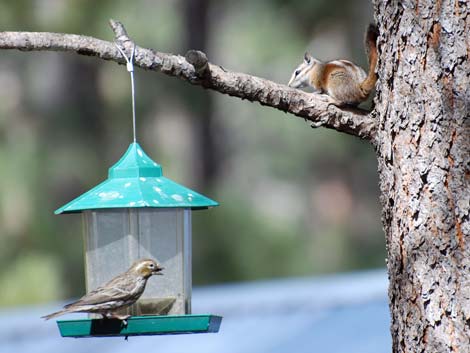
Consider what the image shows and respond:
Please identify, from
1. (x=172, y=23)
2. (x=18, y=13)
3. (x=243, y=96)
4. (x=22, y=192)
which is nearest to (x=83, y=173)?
(x=22, y=192)

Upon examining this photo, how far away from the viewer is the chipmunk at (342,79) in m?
3.02

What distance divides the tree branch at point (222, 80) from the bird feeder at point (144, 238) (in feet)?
1.26

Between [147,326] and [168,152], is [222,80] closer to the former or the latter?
[147,326]

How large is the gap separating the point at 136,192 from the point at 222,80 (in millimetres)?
434

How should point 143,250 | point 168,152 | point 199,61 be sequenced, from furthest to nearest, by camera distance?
1. point 168,152
2. point 143,250
3. point 199,61

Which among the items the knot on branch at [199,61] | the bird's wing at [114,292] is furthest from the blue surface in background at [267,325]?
the knot on branch at [199,61]

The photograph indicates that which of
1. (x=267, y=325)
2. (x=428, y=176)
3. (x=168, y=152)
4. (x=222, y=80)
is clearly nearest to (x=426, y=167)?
(x=428, y=176)

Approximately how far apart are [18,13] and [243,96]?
18.9 feet

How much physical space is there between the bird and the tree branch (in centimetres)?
56

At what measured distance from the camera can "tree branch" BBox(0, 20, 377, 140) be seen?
2.81 meters

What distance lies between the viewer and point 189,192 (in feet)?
10.3

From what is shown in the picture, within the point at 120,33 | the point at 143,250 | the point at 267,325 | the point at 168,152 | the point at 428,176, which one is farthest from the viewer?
the point at 168,152

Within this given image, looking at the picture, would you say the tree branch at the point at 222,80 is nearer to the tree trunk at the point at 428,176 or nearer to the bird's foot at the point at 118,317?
the tree trunk at the point at 428,176

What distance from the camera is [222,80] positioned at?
2.80m
